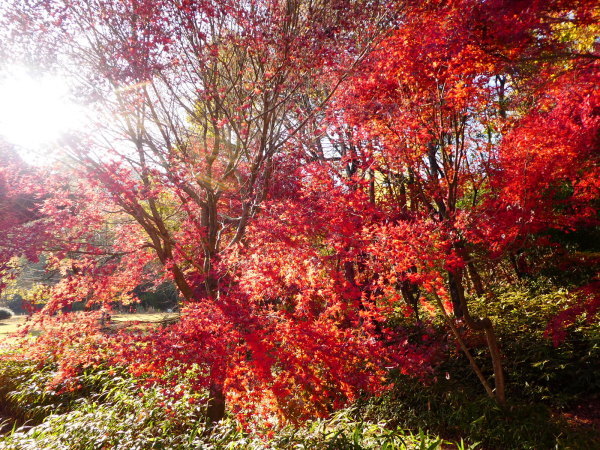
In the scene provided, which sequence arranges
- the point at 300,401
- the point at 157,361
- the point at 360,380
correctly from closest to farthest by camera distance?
the point at 157,361 → the point at 360,380 → the point at 300,401

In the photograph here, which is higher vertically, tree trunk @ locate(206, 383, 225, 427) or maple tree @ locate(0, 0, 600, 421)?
maple tree @ locate(0, 0, 600, 421)

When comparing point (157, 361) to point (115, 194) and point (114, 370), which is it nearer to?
point (115, 194)

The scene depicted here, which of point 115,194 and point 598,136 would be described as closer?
point 115,194

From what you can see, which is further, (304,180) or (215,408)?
(304,180)

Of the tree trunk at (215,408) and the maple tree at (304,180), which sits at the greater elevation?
the maple tree at (304,180)

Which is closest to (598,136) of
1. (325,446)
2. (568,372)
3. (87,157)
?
(568,372)

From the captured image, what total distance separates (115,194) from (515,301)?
31.6 ft

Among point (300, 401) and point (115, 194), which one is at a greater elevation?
point (115, 194)

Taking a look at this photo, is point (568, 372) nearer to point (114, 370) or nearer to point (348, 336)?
point (348, 336)

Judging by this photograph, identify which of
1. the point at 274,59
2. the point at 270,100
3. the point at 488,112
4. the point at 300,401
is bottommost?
the point at 300,401

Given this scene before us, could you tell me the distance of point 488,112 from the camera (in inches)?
406

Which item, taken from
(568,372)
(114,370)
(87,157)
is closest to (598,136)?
(568,372)

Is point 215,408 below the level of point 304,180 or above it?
below

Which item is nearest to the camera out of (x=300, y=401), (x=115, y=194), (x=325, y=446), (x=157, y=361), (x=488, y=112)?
(x=325, y=446)
